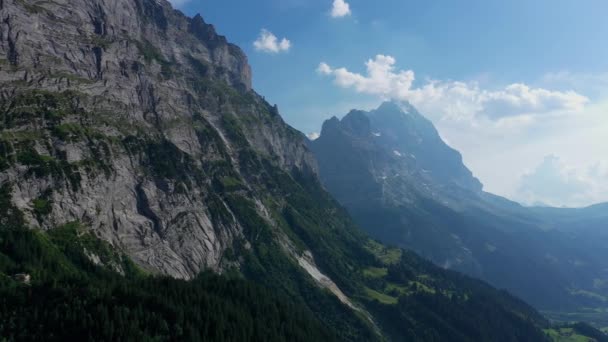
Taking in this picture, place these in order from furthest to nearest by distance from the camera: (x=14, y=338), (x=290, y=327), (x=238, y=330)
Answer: (x=290, y=327), (x=238, y=330), (x=14, y=338)

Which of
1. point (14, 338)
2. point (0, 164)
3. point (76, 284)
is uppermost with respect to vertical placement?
point (0, 164)

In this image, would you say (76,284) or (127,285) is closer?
(76,284)

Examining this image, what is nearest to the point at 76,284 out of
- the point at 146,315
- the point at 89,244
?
the point at 146,315

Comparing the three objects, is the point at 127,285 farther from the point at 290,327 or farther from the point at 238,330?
the point at 290,327

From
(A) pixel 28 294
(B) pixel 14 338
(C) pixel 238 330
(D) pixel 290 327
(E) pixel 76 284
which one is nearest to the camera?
(B) pixel 14 338

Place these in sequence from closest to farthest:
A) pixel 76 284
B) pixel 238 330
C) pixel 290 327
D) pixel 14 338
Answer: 1. pixel 14 338
2. pixel 76 284
3. pixel 238 330
4. pixel 290 327

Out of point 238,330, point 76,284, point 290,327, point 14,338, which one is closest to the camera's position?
point 14,338

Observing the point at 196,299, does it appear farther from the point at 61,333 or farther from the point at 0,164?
the point at 0,164

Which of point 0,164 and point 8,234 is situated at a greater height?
point 0,164

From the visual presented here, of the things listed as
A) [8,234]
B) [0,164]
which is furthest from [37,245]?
[0,164]
